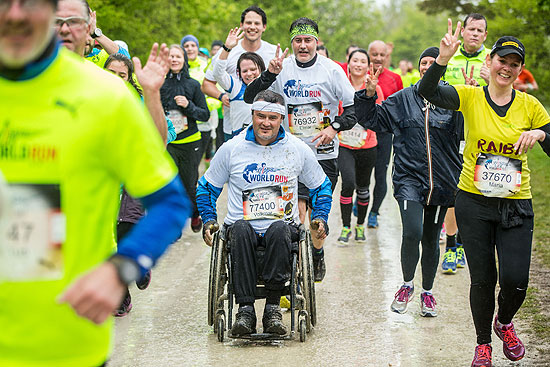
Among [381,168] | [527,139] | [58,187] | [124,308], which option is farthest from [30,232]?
[381,168]

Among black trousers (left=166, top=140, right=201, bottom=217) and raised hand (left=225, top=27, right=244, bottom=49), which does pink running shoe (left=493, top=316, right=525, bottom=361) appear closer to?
raised hand (left=225, top=27, right=244, bottom=49)

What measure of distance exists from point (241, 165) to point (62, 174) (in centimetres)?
404

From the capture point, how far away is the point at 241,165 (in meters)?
6.60

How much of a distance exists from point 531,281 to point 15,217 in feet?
22.6

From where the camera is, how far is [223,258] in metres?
6.37

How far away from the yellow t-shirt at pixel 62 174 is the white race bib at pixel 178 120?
7615 mm

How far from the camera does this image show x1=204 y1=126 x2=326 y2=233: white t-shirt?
21.4ft

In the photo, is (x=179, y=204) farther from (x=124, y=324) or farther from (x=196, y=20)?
(x=196, y=20)

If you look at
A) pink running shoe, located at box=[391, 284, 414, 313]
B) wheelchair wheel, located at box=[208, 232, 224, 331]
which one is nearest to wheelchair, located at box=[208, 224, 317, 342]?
wheelchair wheel, located at box=[208, 232, 224, 331]

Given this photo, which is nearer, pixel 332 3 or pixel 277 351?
pixel 277 351

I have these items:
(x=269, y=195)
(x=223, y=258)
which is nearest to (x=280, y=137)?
(x=269, y=195)

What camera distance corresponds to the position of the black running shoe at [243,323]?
6.23 metres

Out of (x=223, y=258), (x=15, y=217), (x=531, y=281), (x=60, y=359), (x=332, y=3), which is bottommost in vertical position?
(x=531, y=281)

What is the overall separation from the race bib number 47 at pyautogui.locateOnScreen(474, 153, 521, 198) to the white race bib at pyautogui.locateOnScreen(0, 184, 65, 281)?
3.71m
